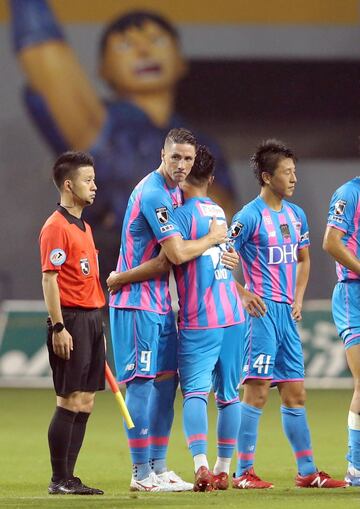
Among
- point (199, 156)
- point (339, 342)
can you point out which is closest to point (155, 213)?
point (199, 156)

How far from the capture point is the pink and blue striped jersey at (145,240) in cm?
645

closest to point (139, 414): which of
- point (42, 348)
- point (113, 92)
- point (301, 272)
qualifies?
point (301, 272)

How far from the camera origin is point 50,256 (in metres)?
6.34

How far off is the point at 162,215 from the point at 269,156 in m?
0.99

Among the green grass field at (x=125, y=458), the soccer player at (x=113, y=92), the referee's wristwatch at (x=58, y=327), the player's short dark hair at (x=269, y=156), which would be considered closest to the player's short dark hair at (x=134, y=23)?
the soccer player at (x=113, y=92)

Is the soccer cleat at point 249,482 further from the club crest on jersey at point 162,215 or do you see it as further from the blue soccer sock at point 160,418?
the club crest on jersey at point 162,215

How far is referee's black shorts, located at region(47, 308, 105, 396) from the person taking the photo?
6.36m

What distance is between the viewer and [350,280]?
6.98m

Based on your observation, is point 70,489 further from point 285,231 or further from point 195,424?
point 285,231

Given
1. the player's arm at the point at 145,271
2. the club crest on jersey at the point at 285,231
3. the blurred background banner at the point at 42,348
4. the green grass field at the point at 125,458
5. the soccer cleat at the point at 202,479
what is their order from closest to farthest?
1. the green grass field at the point at 125,458
2. the soccer cleat at the point at 202,479
3. the player's arm at the point at 145,271
4. the club crest on jersey at the point at 285,231
5. the blurred background banner at the point at 42,348

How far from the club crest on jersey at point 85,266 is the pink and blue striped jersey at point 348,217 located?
1392 mm

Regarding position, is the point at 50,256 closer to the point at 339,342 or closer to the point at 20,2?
the point at 339,342

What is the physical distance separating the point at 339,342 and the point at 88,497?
7668 mm

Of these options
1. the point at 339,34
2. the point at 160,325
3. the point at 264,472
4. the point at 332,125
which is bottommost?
the point at 264,472
